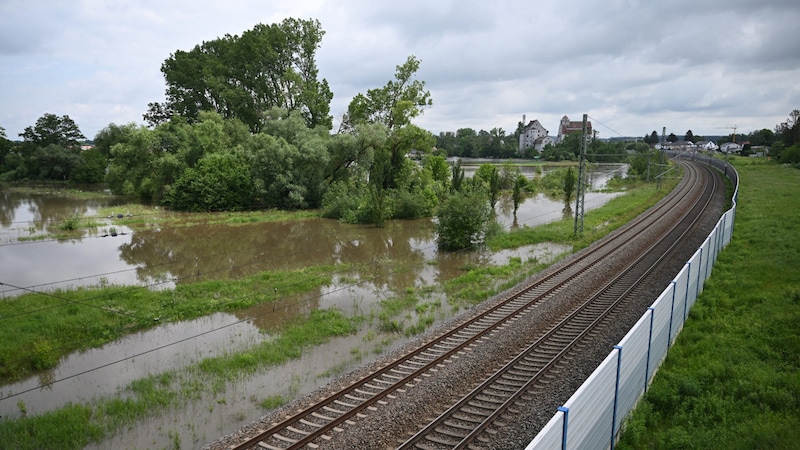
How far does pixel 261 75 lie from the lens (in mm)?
65125

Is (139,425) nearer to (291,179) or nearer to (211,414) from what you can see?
(211,414)

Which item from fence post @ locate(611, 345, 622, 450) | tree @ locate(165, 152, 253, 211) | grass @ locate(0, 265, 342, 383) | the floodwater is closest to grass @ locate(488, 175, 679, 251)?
the floodwater

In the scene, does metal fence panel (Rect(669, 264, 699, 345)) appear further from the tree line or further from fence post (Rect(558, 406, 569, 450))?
the tree line

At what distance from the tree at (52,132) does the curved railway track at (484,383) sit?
333ft

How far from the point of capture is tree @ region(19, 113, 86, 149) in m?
90.9

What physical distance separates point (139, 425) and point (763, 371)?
15074 mm

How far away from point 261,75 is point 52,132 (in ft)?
184

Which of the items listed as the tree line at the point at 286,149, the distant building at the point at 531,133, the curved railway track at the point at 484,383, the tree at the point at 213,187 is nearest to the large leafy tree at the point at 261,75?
the tree line at the point at 286,149

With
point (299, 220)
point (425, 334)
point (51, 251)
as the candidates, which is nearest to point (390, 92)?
point (299, 220)

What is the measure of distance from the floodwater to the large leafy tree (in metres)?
22.8

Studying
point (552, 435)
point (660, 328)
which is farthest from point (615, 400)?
point (660, 328)

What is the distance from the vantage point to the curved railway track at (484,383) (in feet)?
34.2

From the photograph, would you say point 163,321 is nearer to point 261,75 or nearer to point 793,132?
point 261,75

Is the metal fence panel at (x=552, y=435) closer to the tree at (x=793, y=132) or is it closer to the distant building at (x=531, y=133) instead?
the tree at (x=793, y=132)
